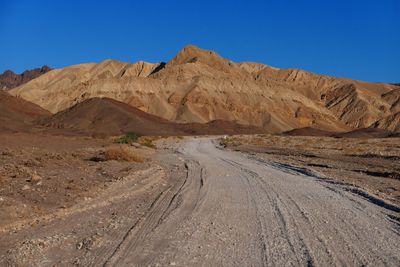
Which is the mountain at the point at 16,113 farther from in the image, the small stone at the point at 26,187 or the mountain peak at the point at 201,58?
the mountain peak at the point at 201,58

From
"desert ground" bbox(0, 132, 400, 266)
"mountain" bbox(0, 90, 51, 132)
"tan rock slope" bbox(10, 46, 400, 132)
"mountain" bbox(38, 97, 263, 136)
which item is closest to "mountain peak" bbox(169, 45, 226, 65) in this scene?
"tan rock slope" bbox(10, 46, 400, 132)

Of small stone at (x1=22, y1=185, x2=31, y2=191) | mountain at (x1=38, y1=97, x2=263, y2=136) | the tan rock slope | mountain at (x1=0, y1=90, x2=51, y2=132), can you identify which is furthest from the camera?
the tan rock slope

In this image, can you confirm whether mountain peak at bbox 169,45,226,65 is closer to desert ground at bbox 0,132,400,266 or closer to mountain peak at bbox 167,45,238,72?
mountain peak at bbox 167,45,238,72

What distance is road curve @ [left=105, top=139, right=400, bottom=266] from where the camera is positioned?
8.06 meters

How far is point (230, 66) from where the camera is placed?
593 feet

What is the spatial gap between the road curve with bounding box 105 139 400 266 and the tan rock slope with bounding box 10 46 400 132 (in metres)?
120

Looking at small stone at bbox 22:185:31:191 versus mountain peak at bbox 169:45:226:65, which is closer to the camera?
small stone at bbox 22:185:31:191

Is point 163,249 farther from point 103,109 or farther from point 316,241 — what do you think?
point 103,109

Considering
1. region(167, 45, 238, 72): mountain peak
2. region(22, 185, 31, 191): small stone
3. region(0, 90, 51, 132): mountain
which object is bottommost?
region(22, 185, 31, 191): small stone

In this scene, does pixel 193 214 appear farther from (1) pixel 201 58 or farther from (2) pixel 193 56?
(2) pixel 193 56

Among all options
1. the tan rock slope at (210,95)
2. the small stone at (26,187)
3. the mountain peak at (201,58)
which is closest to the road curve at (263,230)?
the small stone at (26,187)

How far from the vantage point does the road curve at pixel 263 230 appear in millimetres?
Answer: 8062

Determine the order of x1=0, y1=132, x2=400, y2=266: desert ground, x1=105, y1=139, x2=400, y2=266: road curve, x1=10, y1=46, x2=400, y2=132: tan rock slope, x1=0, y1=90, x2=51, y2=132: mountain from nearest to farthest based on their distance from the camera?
x1=105, y1=139, x2=400, y2=266: road curve < x1=0, y1=132, x2=400, y2=266: desert ground < x1=0, y1=90, x2=51, y2=132: mountain < x1=10, y1=46, x2=400, y2=132: tan rock slope

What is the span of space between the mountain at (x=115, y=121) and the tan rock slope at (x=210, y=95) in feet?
56.9
